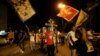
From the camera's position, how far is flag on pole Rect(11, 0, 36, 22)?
6.88m

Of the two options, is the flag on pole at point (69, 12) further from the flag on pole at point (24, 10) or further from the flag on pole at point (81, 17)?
the flag on pole at point (24, 10)

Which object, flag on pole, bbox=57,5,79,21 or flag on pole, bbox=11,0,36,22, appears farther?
flag on pole, bbox=57,5,79,21

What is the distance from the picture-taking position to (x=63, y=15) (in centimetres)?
992

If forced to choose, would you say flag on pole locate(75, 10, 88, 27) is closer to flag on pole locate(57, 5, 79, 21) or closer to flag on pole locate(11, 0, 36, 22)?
flag on pole locate(57, 5, 79, 21)

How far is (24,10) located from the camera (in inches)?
275

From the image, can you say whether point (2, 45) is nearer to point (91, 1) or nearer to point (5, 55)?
point (5, 55)

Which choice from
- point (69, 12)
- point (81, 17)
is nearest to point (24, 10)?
point (69, 12)

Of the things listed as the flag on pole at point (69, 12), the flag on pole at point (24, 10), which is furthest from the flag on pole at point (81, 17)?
the flag on pole at point (24, 10)

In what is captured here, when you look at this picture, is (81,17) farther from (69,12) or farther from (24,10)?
(24,10)

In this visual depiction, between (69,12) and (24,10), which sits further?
(69,12)

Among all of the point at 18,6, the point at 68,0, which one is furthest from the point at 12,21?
the point at 18,6

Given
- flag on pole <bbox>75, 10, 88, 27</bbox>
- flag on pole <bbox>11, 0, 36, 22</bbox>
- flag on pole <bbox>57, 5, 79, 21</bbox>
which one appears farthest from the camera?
flag on pole <bbox>57, 5, 79, 21</bbox>

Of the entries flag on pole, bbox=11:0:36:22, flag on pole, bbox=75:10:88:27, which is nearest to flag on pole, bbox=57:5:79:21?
flag on pole, bbox=75:10:88:27

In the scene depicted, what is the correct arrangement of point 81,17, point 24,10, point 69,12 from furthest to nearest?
point 69,12
point 81,17
point 24,10
